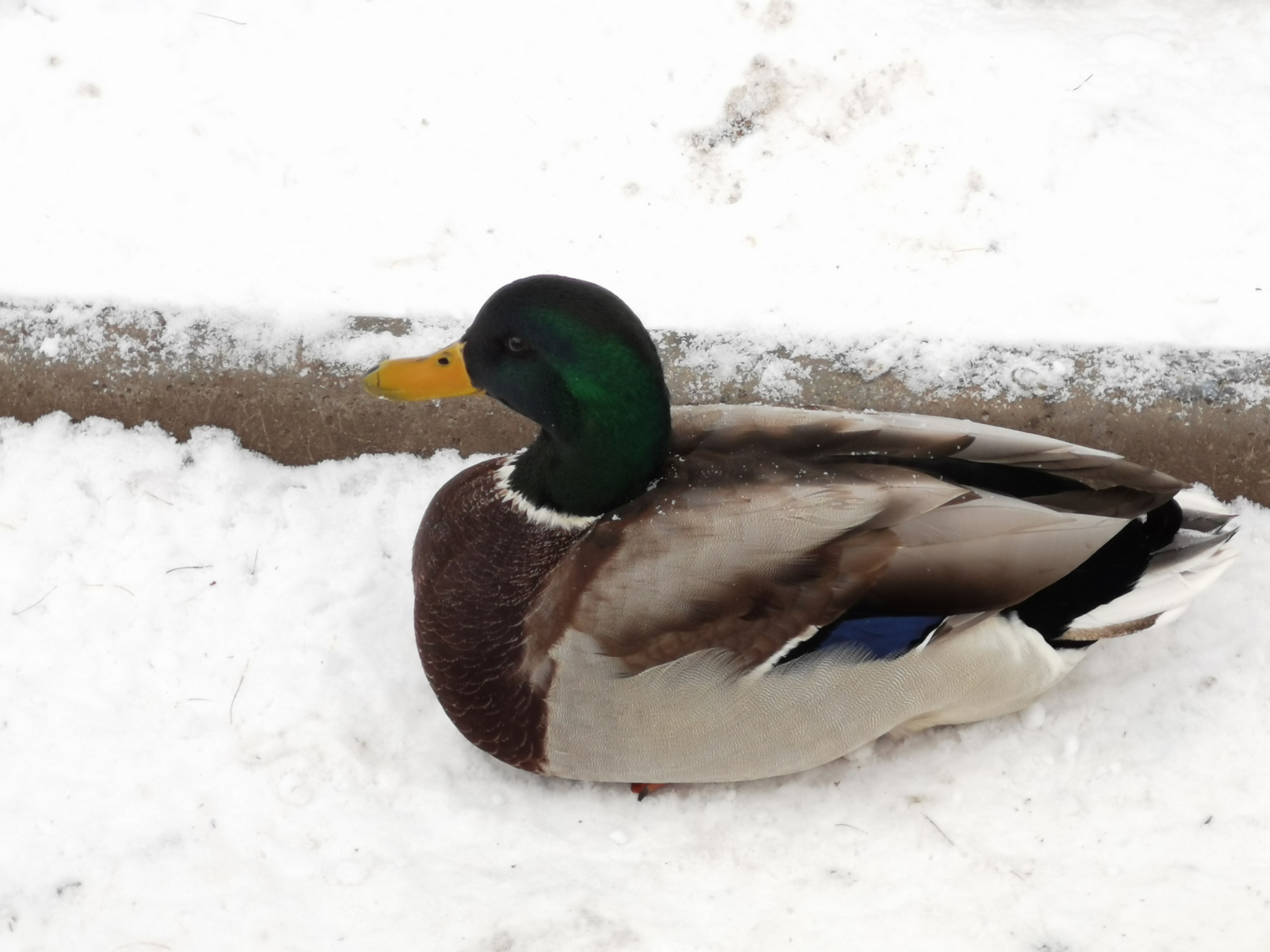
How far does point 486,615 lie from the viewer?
2.29 m

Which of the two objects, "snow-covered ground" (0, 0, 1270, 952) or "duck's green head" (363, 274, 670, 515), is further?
"snow-covered ground" (0, 0, 1270, 952)

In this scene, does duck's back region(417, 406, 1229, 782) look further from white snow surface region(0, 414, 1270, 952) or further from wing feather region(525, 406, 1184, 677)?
white snow surface region(0, 414, 1270, 952)

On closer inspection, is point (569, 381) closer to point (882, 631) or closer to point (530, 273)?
point (882, 631)

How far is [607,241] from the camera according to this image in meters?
3.04

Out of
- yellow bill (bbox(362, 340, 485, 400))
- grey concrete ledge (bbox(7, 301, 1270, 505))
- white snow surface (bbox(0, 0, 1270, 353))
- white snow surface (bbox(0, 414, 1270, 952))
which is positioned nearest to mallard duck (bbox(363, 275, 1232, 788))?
yellow bill (bbox(362, 340, 485, 400))

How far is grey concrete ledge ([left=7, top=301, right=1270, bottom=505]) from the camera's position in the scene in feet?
8.87

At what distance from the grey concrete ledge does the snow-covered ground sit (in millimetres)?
26

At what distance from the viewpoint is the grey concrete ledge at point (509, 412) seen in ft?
8.87

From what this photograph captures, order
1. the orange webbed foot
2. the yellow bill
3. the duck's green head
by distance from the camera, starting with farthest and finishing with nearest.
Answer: the orange webbed foot → the yellow bill → the duck's green head

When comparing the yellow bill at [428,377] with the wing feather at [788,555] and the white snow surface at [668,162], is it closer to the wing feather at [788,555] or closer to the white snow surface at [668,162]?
the wing feather at [788,555]

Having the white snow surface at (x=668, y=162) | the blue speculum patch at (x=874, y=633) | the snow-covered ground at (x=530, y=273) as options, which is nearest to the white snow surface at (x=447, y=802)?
the snow-covered ground at (x=530, y=273)

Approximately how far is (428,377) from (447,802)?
923 mm

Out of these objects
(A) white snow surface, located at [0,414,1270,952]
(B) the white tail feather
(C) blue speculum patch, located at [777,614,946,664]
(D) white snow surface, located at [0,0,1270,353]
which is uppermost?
(D) white snow surface, located at [0,0,1270,353]

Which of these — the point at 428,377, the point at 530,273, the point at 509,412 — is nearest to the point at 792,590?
the point at 428,377
